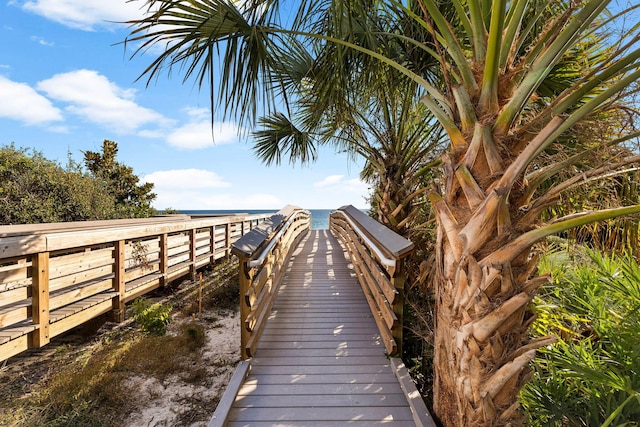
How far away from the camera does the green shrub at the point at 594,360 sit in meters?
1.73

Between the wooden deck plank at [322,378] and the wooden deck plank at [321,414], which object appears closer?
the wooden deck plank at [321,414]

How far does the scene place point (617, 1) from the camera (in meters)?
1.78

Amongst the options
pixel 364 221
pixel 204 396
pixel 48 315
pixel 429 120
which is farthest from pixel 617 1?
pixel 48 315

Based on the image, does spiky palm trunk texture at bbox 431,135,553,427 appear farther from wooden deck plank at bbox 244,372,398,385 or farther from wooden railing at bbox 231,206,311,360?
wooden railing at bbox 231,206,311,360

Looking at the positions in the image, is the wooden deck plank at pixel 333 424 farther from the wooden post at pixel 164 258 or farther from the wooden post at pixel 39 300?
the wooden post at pixel 164 258

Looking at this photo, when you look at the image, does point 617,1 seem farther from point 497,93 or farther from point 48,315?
point 48,315

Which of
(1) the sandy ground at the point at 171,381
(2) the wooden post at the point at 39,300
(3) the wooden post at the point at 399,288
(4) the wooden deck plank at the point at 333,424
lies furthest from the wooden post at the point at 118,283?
(3) the wooden post at the point at 399,288

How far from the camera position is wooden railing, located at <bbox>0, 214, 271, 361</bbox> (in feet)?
9.78

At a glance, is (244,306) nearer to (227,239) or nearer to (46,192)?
(227,239)

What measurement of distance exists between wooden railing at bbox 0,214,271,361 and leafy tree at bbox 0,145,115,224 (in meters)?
5.16

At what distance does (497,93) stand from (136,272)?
5291mm

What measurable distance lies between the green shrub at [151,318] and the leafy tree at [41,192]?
6.40 meters

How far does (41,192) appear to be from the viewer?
28.8 feet

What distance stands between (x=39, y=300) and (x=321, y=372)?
10.1ft
